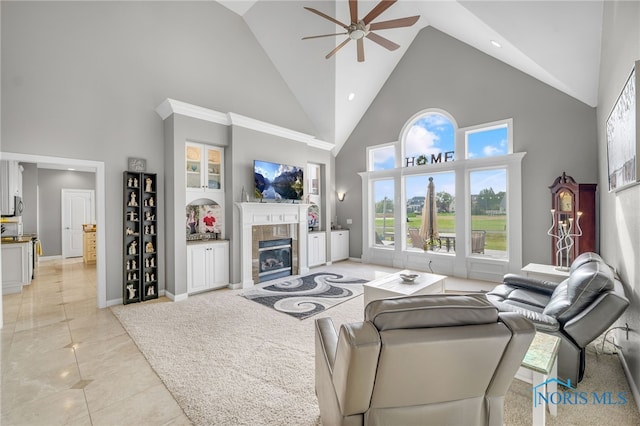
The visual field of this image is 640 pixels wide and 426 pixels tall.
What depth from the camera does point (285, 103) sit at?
656 cm

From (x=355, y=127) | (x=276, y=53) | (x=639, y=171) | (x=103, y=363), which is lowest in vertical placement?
(x=103, y=363)

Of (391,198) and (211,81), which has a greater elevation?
(211,81)

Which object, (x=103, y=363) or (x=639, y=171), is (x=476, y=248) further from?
(x=103, y=363)

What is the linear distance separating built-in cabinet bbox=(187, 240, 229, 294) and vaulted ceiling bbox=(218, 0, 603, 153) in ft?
12.8

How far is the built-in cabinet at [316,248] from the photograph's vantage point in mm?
6598

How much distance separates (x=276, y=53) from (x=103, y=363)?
6.02m

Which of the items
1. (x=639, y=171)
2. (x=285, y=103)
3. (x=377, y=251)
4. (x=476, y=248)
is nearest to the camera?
(x=639, y=171)

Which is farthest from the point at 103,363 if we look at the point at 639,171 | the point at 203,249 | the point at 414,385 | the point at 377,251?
the point at 377,251

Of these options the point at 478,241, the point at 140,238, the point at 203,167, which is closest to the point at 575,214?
the point at 478,241

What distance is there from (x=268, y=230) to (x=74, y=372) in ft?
11.1

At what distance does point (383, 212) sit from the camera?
23.3 feet

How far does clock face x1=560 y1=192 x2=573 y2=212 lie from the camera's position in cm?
425

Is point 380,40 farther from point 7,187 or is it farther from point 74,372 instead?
point 7,187

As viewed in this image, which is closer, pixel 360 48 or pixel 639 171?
pixel 639 171
